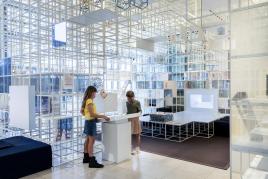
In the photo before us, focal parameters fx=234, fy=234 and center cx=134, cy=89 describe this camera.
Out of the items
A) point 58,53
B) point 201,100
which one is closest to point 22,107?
point 58,53

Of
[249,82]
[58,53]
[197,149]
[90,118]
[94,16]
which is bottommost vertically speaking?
[197,149]

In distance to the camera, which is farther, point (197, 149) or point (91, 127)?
point (197, 149)

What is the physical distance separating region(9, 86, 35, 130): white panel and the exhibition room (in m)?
0.02

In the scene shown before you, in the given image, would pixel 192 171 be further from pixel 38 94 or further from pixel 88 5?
pixel 88 5

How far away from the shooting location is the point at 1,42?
254 inches

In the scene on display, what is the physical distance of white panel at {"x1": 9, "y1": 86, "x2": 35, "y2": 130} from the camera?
13.8 ft

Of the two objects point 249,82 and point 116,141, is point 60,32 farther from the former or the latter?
point 249,82

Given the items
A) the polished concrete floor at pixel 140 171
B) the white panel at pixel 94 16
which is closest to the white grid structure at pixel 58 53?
the white panel at pixel 94 16

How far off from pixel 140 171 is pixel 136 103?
1.55 meters

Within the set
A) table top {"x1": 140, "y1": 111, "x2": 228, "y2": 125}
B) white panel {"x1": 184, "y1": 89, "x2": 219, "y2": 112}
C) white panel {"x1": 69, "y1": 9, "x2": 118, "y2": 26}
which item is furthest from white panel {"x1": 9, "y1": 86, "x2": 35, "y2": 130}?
white panel {"x1": 184, "y1": 89, "x2": 219, "y2": 112}

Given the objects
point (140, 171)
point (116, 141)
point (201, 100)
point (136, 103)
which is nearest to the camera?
point (140, 171)

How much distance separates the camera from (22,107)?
434cm

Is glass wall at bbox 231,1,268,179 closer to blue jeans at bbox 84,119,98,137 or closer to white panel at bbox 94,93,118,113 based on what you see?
blue jeans at bbox 84,119,98,137

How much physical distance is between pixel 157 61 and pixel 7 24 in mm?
5576
